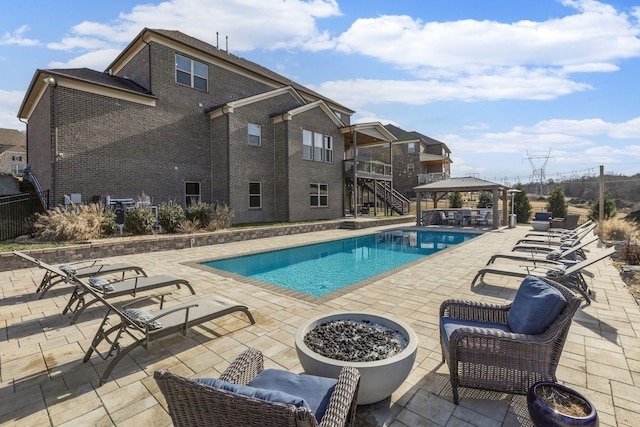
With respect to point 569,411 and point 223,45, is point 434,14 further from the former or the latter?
point 223,45

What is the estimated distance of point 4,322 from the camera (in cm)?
455

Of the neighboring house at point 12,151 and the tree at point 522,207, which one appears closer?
the tree at point 522,207

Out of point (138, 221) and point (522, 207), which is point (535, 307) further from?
point (522, 207)

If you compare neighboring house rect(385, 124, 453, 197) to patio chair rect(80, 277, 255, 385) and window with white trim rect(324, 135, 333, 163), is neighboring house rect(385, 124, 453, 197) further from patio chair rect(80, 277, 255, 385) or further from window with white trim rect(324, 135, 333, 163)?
patio chair rect(80, 277, 255, 385)

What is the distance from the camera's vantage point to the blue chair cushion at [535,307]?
261cm

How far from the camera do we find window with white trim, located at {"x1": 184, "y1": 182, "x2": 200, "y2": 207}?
53.3ft

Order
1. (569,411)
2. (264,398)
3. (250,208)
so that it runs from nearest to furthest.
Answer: (264,398)
(569,411)
(250,208)

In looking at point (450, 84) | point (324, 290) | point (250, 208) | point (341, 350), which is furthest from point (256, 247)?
point (450, 84)

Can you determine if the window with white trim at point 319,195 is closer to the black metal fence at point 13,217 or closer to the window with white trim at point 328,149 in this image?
the window with white trim at point 328,149

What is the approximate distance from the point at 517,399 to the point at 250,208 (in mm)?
15623

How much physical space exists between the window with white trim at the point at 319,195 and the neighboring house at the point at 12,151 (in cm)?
3517

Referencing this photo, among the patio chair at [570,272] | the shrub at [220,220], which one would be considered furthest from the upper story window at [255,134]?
the patio chair at [570,272]

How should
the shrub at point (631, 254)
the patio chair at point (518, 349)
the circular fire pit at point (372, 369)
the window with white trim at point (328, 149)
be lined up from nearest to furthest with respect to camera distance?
the circular fire pit at point (372, 369) < the patio chair at point (518, 349) < the shrub at point (631, 254) < the window with white trim at point (328, 149)

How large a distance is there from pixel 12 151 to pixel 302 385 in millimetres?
50551
